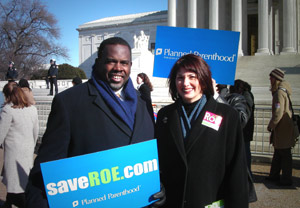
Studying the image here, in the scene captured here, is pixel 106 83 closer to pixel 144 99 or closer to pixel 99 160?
pixel 144 99

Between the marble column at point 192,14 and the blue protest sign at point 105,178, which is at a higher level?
the marble column at point 192,14

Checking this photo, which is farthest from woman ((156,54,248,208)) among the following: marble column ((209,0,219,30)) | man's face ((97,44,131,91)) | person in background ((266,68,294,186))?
marble column ((209,0,219,30))

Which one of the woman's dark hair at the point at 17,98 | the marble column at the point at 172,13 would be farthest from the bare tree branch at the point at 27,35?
the woman's dark hair at the point at 17,98

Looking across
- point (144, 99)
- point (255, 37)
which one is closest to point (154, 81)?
point (144, 99)

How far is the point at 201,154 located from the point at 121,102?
747 mm

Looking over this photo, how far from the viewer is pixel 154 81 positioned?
19.3m

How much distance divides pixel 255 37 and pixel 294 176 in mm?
32290

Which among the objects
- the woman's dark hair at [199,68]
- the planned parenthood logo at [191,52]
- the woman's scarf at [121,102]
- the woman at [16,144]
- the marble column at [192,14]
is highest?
the marble column at [192,14]

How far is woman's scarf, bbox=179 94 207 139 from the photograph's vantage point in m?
2.02

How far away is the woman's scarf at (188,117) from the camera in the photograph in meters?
2.02

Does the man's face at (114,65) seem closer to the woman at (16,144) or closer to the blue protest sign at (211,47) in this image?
the blue protest sign at (211,47)

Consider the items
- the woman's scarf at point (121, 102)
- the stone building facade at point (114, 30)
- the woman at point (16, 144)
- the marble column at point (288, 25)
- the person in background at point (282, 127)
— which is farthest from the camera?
the stone building facade at point (114, 30)

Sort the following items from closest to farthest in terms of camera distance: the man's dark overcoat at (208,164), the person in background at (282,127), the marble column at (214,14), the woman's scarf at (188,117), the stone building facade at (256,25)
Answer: the man's dark overcoat at (208,164) → the woman's scarf at (188,117) → the person in background at (282,127) → the stone building facade at (256,25) → the marble column at (214,14)

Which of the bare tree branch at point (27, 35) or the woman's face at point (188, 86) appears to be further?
the bare tree branch at point (27, 35)
